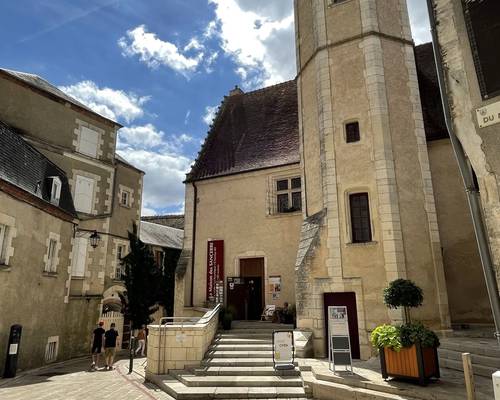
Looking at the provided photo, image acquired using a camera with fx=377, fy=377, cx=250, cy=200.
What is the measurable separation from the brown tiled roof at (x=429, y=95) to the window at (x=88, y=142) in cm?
1517

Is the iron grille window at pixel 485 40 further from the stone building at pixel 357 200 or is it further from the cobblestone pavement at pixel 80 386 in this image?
the cobblestone pavement at pixel 80 386

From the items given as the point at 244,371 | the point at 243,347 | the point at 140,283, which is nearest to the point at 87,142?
the point at 140,283

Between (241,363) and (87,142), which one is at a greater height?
(87,142)

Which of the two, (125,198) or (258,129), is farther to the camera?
(125,198)

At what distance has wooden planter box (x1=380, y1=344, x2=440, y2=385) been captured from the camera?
20.6ft

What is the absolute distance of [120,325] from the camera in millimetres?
19922

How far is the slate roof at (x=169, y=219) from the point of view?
1433 inches

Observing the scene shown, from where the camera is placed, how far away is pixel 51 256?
45.0 feet

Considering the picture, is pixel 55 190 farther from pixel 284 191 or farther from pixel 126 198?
pixel 284 191

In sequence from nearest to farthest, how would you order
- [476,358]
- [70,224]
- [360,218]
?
[476,358] < [360,218] < [70,224]

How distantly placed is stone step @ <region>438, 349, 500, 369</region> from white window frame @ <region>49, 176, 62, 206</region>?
1328cm

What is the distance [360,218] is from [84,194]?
43.5 ft

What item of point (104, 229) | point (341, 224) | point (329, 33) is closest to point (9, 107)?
point (104, 229)

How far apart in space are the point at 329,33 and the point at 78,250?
13949 millimetres
